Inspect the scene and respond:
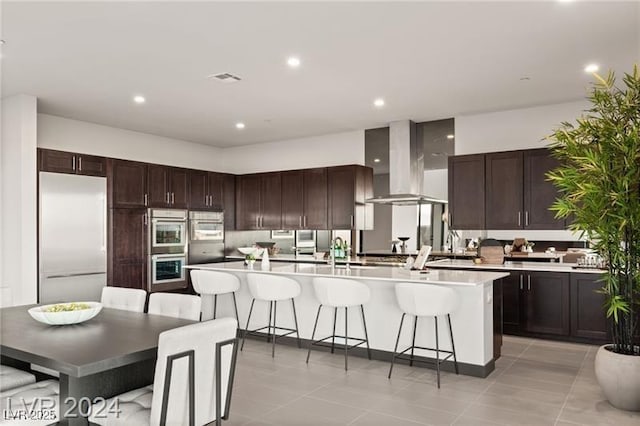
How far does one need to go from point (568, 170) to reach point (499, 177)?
2.61m

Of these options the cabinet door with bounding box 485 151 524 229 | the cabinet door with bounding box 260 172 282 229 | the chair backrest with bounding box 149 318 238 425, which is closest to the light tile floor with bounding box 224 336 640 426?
the chair backrest with bounding box 149 318 238 425

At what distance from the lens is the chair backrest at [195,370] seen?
228 cm

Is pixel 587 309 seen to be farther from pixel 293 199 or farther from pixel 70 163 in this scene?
pixel 70 163

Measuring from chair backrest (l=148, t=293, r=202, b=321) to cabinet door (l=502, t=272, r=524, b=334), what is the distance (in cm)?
402

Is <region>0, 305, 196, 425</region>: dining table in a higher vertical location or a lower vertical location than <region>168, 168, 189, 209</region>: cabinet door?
lower

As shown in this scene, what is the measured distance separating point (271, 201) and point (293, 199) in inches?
18.3

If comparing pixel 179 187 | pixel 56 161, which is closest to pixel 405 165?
pixel 179 187

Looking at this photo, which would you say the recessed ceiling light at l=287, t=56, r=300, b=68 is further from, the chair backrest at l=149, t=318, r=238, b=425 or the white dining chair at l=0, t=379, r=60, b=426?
the white dining chair at l=0, t=379, r=60, b=426

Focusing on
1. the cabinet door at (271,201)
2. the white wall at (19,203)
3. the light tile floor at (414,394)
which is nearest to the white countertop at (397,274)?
the light tile floor at (414,394)

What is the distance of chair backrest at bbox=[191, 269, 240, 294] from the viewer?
5.55m

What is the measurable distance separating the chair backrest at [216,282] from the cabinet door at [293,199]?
8.43ft

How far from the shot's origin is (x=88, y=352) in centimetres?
234

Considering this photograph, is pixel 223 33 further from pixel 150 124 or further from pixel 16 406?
pixel 150 124

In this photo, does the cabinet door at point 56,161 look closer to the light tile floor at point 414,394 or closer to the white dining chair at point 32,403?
the light tile floor at point 414,394
